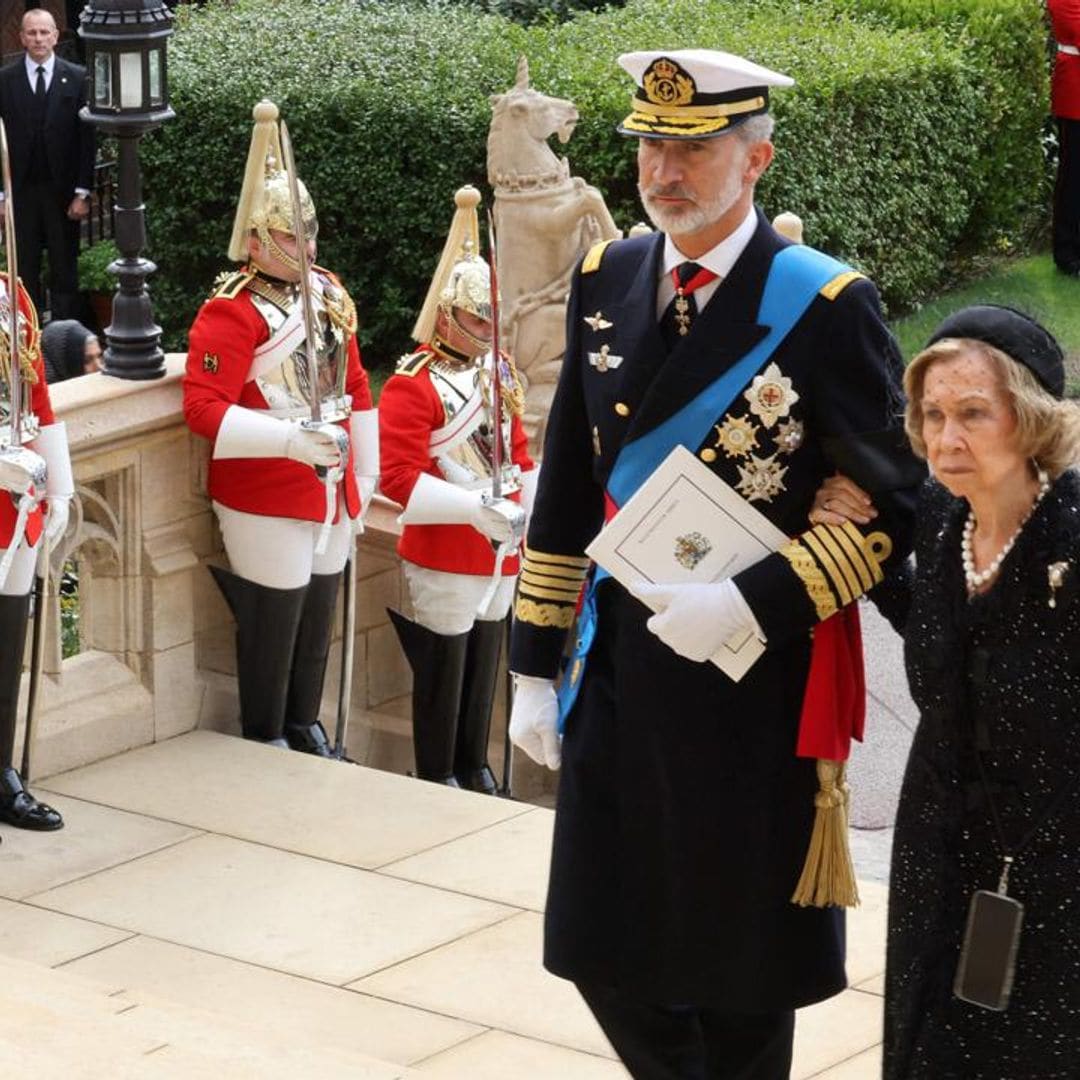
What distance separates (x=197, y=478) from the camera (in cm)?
784

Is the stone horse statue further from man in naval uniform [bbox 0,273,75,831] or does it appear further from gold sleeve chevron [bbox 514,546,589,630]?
gold sleeve chevron [bbox 514,546,589,630]

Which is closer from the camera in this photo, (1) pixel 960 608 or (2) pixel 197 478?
(1) pixel 960 608

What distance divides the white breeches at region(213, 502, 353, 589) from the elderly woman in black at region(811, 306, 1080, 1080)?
12.4 feet

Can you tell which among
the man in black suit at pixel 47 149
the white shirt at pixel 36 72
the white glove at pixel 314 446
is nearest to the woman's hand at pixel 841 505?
the white glove at pixel 314 446

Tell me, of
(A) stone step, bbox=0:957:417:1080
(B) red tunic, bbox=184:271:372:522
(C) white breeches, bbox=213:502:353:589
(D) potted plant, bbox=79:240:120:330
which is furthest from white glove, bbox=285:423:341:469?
(D) potted plant, bbox=79:240:120:330

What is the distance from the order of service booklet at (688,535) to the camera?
14.8 feet

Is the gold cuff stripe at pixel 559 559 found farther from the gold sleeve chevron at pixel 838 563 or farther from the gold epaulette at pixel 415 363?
the gold epaulette at pixel 415 363

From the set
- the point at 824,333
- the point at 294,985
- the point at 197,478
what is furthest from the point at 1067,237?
the point at 824,333

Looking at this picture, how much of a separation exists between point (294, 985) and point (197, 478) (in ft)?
7.13

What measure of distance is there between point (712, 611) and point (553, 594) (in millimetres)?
415

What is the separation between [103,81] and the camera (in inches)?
313

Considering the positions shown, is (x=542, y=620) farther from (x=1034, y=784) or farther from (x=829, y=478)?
(x=1034, y=784)

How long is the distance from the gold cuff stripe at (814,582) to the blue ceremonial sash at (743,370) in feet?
0.81

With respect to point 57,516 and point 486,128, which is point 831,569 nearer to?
point 57,516
